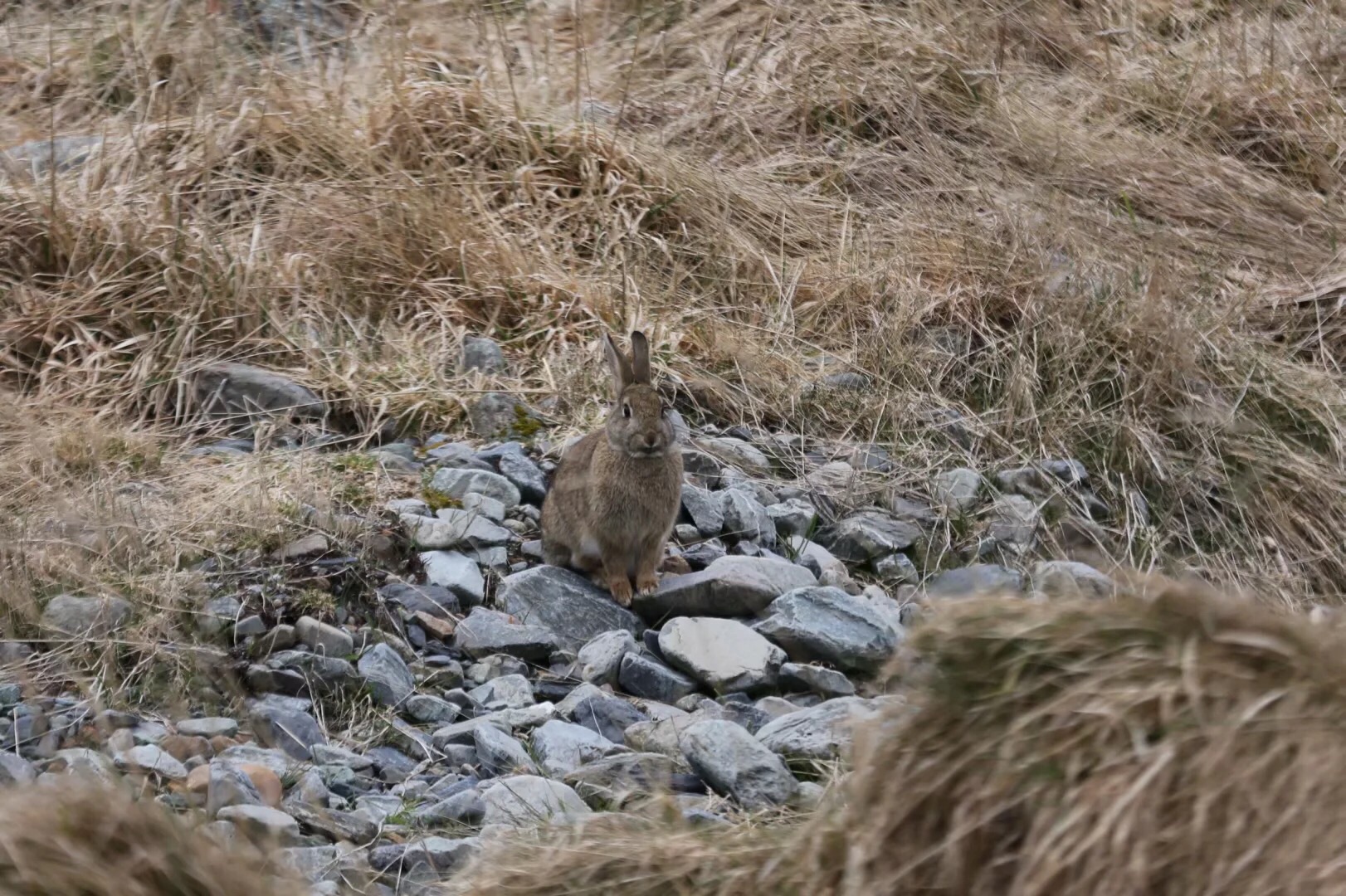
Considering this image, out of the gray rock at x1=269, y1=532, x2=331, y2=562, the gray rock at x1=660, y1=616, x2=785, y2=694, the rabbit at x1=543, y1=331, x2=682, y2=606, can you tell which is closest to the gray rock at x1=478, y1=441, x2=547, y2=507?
the rabbit at x1=543, y1=331, x2=682, y2=606

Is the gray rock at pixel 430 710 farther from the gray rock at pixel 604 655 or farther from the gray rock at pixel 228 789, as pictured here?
the gray rock at pixel 228 789

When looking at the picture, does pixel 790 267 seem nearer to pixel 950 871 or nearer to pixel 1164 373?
pixel 1164 373

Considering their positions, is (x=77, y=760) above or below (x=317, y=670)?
above

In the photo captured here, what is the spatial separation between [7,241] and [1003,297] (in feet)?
12.2

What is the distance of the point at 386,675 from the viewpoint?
Result: 4.13m

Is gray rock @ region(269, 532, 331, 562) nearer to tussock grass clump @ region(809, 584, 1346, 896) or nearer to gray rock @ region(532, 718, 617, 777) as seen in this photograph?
gray rock @ region(532, 718, 617, 777)

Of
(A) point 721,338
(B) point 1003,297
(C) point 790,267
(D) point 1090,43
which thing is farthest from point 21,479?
(D) point 1090,43

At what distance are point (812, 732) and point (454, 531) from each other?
1.50 meters

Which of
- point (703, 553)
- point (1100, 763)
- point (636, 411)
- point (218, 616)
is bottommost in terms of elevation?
point (703, 553)

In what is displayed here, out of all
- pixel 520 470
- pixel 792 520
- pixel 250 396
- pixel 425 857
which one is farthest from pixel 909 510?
pixel 425 857

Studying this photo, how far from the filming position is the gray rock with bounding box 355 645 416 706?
4094 mm

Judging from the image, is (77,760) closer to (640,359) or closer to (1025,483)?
(640,359)

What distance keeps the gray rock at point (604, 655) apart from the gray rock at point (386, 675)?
0.46 metres

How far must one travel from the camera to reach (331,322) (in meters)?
6.17
